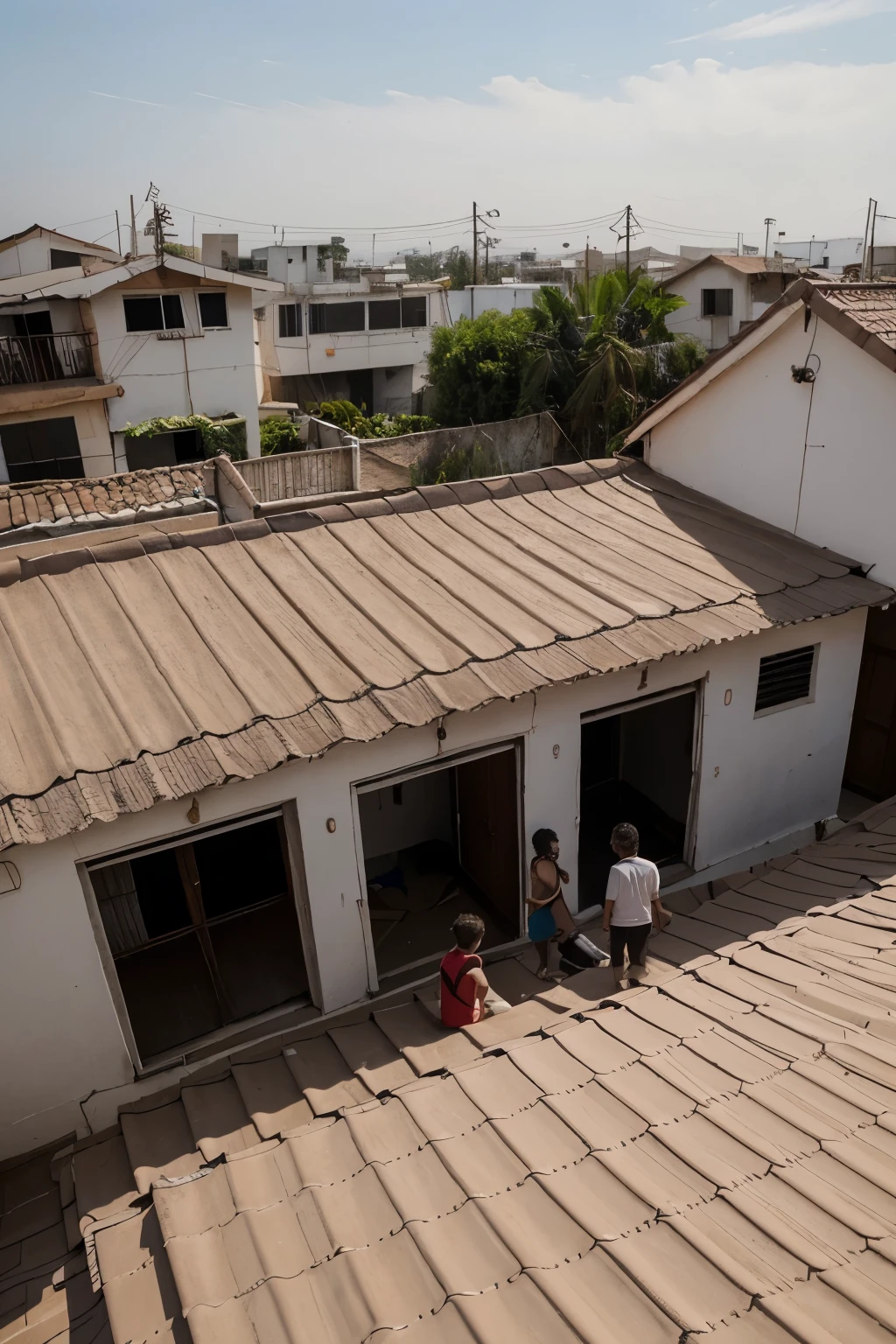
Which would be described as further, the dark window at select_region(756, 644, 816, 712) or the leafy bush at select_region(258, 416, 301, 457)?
the leafy bush at select_region(258, 416, 301, 457)

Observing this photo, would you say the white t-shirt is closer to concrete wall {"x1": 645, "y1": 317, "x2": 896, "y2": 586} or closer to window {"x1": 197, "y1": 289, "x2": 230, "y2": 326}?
concrete wall {"x1": 645, "y1": 317, "x2": 896, "y2": 586}

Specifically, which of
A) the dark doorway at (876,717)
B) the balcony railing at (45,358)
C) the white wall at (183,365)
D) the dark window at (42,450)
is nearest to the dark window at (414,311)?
the white wall at (183,365)

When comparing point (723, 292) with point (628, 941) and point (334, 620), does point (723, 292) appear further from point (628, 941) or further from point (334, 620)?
point (628, 941)

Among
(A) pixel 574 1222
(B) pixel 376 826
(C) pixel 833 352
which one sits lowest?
(B) pixel 376 826

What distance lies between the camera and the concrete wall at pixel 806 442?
8.97 metres

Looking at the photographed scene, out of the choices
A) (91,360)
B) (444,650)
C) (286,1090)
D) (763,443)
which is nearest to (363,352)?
(91,360)

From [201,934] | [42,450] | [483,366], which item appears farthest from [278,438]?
[201,934]

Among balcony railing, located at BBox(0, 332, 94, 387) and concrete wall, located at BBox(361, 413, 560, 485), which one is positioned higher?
balcony railing, located at BBox(0, 332, 94, 387)

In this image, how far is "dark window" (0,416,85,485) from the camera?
73.6 feet

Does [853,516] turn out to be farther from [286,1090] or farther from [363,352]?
[363,352]

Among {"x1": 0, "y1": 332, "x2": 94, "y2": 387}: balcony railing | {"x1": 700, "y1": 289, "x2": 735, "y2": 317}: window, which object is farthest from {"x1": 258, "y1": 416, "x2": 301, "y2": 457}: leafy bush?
{"x1": 700, "y1": 289, "x2": 735, "y2": 317}: window

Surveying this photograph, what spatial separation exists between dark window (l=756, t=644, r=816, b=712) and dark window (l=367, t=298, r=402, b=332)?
29815 mm

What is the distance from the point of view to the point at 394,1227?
374 cm

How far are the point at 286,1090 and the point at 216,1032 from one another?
936 mm
